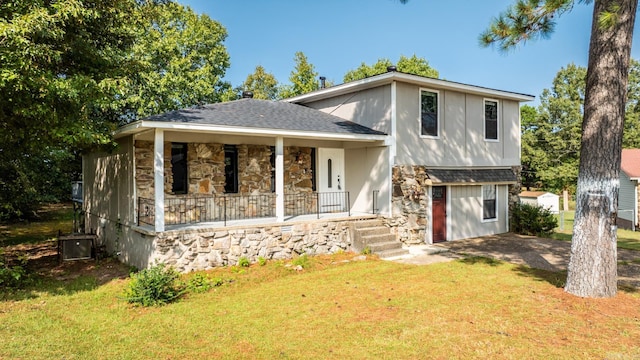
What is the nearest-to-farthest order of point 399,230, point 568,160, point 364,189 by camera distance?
1. point 399,230
2. point 364,189
3. point 568,160

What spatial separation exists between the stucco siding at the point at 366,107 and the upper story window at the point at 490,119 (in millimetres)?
4420

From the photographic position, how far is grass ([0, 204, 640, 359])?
462 centimetres

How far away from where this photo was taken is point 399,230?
11.5 metres

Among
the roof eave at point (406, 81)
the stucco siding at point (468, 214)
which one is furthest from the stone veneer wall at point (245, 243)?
the roof eave at point (406, 81)

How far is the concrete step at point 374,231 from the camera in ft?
35.7

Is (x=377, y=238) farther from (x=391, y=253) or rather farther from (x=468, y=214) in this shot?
(x=468, y=214)

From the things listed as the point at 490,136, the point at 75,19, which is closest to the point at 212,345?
the point at 75,19

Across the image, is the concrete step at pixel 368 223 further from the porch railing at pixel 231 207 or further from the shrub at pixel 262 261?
the shrub at pixel 262 261

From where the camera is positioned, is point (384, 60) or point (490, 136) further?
point (384, 60)

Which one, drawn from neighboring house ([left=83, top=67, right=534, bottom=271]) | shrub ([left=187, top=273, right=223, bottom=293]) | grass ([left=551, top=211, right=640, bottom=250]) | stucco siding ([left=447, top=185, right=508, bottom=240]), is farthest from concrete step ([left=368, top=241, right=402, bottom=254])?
grass ([left=551, top=211, right=640, bottom=250])

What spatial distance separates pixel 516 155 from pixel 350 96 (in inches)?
276

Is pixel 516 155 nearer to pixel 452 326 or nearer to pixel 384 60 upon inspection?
pixel 452 326

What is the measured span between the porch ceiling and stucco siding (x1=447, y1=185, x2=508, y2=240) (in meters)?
3.60

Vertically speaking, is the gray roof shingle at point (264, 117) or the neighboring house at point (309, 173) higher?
the gray roof shingle at point (264, 117)
